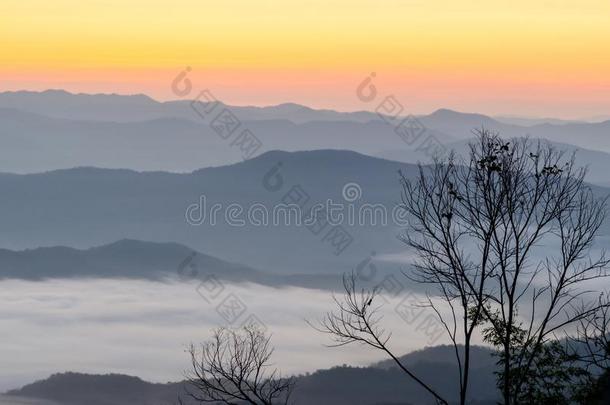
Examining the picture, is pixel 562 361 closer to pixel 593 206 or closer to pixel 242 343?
pixel 593 206

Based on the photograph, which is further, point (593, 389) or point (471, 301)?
point (593, 389)

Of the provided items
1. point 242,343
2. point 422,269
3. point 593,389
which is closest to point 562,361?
point 593,389

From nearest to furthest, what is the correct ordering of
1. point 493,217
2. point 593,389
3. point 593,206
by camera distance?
point 493,217, point 593,206, point 593,389

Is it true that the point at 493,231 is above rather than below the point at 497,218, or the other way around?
below

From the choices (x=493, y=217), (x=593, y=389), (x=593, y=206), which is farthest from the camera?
(x=593, y=389)

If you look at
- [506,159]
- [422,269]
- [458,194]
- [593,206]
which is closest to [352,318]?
[422,269]

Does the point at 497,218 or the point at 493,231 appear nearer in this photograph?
the point at 493,231

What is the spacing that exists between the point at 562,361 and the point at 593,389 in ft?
4.81

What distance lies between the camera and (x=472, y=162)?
2317 centimetres

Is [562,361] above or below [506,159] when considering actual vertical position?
below

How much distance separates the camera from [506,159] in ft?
73.9

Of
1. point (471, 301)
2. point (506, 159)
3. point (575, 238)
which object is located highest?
point (506, 159)

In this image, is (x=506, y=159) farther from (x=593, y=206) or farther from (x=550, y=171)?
(x=593, y=206)

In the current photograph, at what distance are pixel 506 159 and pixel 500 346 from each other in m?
5.17
